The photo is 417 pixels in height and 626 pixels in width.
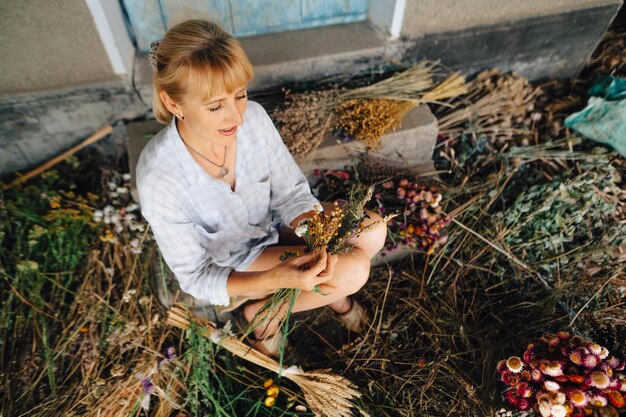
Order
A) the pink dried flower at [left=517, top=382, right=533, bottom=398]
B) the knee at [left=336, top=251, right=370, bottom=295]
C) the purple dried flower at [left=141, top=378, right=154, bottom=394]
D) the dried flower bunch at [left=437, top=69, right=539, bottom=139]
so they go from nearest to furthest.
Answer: the pink dried flower at [left=517, top=382, right=533, bottom=398] < the knee at [left=336, top=251, right=370, bottom=295] < the purple dried flower at [left=141, top=378, right=154, bottom=394] < the dried flower bunch at [left=437, top=69, right=539, bottom=139]

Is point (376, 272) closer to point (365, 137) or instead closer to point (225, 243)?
point (365, 137)

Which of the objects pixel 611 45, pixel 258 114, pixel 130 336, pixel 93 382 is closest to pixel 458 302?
pixel 258 114

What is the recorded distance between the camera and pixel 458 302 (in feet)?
8.38

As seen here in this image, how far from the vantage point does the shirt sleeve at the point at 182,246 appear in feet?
5.62

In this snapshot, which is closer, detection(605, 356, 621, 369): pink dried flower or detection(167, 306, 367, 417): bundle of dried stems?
detection(605, 356, 621, 369): pink dried flower

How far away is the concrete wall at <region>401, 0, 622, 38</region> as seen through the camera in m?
2.68

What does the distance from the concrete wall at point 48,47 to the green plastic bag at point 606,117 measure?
3.10m

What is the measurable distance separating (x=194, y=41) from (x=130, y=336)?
1653 millimetres

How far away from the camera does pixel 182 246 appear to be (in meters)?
A: 1.80

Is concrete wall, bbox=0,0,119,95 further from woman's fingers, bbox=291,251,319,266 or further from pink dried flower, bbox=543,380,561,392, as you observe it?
pink dried flower, bbox=543,380,561,392

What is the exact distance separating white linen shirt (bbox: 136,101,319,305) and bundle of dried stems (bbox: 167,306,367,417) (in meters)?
0.48

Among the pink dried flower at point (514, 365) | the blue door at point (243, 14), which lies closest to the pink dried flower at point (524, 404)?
the pink dried flower at point (514, 365)

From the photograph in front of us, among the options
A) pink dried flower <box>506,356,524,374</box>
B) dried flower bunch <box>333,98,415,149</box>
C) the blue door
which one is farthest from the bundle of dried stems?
the blue door

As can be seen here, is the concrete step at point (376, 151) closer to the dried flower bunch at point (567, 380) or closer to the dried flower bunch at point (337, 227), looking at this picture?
the dried flower bunch at point (337, 227)
